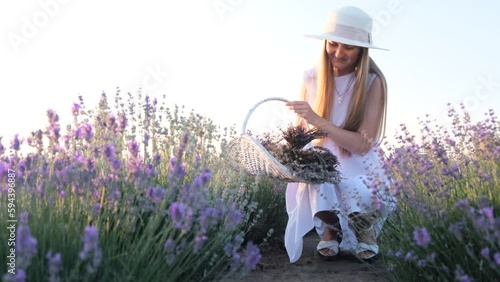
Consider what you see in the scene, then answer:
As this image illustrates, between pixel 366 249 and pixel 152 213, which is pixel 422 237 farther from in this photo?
pixel 366 249

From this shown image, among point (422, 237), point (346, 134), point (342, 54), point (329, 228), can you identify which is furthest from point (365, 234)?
point (422, 237)

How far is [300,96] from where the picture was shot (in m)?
4.37

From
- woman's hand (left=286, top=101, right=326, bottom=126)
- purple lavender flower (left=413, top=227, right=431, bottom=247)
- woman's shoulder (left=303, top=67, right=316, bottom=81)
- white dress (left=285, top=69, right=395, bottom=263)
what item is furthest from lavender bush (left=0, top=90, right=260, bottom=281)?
woman's shoulder (left=303, top=67, right=316, bottom=81)

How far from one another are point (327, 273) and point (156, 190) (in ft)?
5.70

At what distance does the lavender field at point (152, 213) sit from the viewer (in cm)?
211

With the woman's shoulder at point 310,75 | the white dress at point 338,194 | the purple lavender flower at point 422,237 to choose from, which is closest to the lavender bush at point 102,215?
the purple lavender flower at point 422,237

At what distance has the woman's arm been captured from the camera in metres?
3.47

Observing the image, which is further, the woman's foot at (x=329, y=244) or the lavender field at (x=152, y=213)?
the woman's foot at (x=329, y=244)

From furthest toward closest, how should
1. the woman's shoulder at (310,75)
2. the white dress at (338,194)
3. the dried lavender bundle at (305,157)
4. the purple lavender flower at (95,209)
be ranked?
the woman's shoulder at (310,75)
the white dress at (338,194)
the dried lavender bundle at (305,157)
the purple lavender flower at (95,209)

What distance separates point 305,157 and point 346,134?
395mm

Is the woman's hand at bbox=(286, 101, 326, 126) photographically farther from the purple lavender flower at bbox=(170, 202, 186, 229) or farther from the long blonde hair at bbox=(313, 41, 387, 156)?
the purple lavender flower at bbox=(170, 202, 186, 229)

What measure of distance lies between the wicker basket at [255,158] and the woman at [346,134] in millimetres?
411

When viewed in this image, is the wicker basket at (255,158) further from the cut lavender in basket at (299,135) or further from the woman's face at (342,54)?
the woman's face at (342,54)

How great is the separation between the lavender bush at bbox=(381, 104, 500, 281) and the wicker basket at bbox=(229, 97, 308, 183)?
589mm
